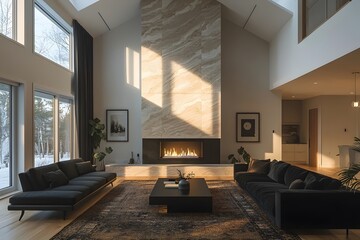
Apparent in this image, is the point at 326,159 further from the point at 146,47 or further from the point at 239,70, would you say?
the point at 146,47

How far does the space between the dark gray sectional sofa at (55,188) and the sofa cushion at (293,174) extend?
3634 mm

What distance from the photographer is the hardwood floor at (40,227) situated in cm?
408

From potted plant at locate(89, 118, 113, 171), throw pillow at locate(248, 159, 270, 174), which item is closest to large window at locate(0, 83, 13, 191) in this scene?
potted plant at locate(89, 118, 113, 171)

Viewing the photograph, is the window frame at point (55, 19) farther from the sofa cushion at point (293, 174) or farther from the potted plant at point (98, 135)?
the sofa cushion at point (293, 174)

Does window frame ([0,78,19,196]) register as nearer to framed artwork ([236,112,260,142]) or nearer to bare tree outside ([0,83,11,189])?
bare tree outside ([0,83,11,189])

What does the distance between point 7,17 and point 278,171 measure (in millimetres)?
6274

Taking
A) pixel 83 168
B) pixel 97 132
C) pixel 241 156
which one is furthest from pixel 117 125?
pixel 241 156

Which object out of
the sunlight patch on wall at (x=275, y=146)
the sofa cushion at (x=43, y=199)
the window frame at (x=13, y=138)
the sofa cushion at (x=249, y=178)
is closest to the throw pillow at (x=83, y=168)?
the window frame at (x=13, y=138)

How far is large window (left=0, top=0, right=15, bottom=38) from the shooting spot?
6.07 metres

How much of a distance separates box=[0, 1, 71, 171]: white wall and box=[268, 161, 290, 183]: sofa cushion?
5.23 meters

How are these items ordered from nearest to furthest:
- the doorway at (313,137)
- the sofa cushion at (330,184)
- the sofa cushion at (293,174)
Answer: the sofa cushion at (330,184) → the sofa cushion at (293,174) → the doorway at (313,137)

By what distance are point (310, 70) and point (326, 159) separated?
568cm

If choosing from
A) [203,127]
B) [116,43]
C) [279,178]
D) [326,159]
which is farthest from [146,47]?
[326,159]

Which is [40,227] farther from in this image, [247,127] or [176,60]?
[247,127]
